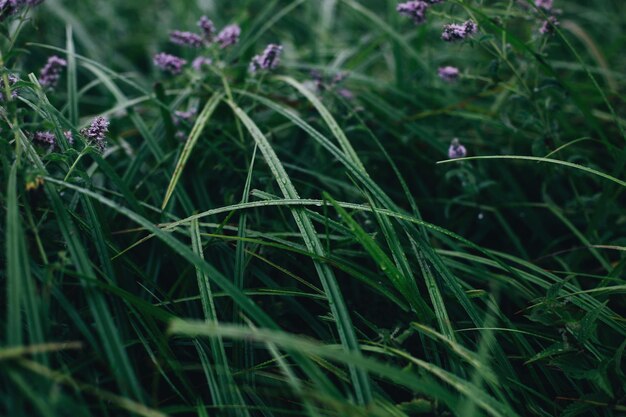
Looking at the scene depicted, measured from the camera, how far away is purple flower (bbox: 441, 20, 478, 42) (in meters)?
1.79

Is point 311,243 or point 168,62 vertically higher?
point 168,62

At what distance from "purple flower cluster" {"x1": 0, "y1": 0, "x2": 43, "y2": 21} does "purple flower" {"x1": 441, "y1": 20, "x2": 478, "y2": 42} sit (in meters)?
1.42

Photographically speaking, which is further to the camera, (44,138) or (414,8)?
(414,8)

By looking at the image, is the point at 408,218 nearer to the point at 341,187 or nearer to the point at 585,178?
the point at 341,187

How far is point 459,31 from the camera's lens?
1777 mm

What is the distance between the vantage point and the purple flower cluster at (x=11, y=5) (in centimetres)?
160

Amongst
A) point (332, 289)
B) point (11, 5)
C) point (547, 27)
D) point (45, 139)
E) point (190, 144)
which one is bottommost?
point (332, 289)

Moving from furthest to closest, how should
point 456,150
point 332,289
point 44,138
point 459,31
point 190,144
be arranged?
point 456,150, point 190,144, point 459,31, point 44,138, point 332,289

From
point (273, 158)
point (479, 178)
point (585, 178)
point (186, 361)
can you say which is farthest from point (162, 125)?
point (585, 178)

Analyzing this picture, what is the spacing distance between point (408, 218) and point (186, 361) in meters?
0.83

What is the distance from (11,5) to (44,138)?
449 mm

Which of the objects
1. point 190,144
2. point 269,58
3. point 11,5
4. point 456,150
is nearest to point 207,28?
point 269,58

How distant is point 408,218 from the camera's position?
5.20ft

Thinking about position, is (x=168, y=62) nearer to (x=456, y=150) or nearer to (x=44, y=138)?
(x=44, y=138)
